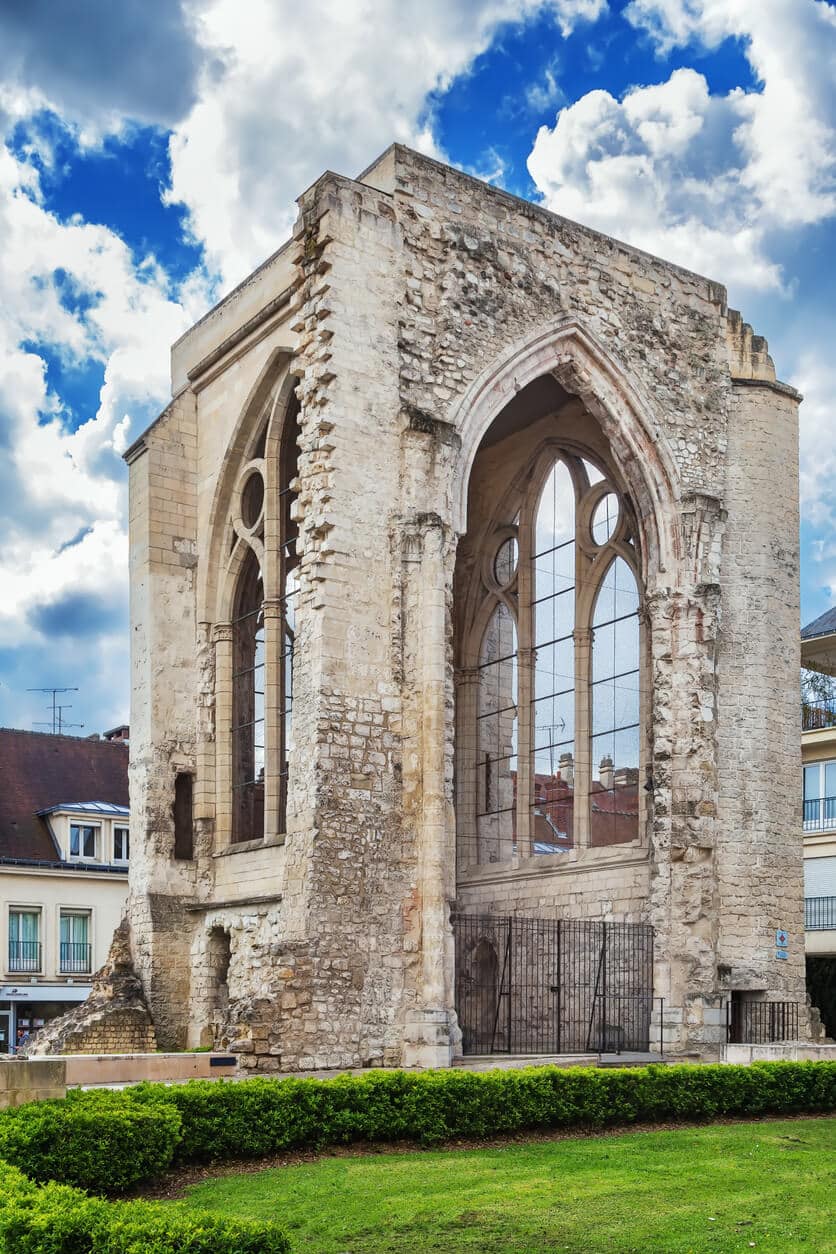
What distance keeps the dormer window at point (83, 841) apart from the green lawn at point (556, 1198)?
65.8ft

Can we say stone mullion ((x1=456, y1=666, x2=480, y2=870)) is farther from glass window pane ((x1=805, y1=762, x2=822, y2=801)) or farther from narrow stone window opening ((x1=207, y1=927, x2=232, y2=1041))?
glass window pane ((x1=805, y1=762, x2=822, y2=801))

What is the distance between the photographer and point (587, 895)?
66.2 ft

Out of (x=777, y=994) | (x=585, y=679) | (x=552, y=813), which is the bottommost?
(x=777, y=994)

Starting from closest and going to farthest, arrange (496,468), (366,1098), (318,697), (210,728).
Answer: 1. (366,1098)
2. (318,697)
3. (210,728)
4. (496,468)

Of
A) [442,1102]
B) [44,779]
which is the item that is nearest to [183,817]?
[442,1102]

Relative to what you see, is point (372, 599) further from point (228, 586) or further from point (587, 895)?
point (587, 895)

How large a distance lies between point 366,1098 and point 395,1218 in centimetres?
285

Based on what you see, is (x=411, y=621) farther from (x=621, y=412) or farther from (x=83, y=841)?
(x=83, y=841)

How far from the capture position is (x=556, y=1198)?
9344mm

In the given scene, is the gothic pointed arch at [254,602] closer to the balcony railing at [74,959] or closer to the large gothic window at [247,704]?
the large gothic window at [247,704]

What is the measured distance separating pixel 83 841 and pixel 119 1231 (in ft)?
81.1

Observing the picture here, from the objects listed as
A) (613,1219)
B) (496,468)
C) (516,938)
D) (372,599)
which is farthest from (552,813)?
(613,1219)

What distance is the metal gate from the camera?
742 inches

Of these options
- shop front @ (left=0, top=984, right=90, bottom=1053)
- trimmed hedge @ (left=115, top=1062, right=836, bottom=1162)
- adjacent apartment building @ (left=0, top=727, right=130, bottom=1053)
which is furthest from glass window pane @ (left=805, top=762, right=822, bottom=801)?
trimmed hedge @ (left=115, top=1062, right=836, bottom=1162)
